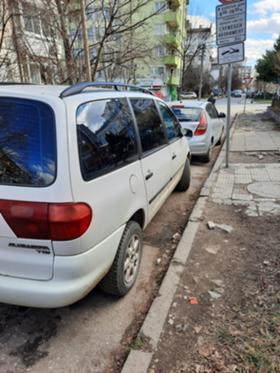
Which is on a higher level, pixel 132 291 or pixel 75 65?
pixel 75 65

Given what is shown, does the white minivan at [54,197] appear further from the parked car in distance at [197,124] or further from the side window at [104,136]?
the parked car in distance at [197,124]

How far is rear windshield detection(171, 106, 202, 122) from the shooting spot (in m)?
6.98

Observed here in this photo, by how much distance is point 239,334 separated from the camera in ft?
7.14

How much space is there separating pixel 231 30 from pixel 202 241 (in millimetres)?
4308

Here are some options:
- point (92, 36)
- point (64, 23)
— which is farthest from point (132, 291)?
point (92, 36)

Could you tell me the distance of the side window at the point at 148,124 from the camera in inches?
117

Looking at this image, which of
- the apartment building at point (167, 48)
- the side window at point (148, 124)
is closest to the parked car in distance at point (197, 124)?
the side window at point (148, 124)

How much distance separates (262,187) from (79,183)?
4.34m

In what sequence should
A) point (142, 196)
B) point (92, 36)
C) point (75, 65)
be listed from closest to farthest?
point (142, 196) < point (75, 65) < point (92, 36)

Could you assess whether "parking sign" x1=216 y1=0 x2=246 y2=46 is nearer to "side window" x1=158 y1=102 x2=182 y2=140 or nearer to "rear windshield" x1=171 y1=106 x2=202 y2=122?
"rear windshield" x1=171 y1=106 x2=202 y2=122

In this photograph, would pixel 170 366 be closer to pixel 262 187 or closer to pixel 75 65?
pixel 262 187

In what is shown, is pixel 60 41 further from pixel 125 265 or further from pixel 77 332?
pixel 77 332

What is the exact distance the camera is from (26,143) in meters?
1.82

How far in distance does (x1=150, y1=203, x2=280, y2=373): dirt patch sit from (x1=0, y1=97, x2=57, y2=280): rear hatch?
1.10 metres
